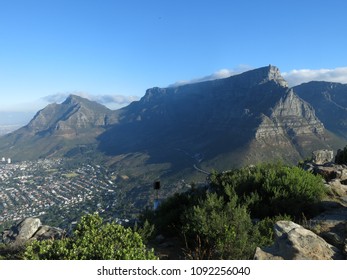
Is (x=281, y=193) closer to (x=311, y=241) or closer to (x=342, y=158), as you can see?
(x=311, y=241)

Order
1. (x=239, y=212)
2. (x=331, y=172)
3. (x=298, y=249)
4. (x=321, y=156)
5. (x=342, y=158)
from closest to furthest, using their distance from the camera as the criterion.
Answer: (x=298, y=249) → (x=239, y=212) → (x=331, y=172) → (x=342, y=158) → (x=321, y=156)

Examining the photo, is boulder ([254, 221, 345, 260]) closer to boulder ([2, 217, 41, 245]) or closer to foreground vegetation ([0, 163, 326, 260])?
foreground vegetation ([0, 163, 326, 260])

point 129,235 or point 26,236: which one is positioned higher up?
point 129,235

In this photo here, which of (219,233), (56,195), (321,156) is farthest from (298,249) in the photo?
(56,195)

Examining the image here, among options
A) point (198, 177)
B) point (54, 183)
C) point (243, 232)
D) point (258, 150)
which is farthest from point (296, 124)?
point (243, 232)

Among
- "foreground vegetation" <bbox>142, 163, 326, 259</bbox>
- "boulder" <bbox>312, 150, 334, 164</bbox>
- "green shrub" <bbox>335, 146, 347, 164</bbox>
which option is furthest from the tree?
"boulder" <bbox>312, 150, 334, 164</bbox>

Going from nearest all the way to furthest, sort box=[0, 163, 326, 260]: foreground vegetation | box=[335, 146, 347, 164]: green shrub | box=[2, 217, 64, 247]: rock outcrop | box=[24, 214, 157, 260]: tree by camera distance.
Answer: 1. box=[24, 214, 157, 260]: tree
2. box=[0, 163, 326, 260]: foreground vegetation
3. box=[2, 217, 64, 247]: rock outcrop
4. box=[335, 146, 347, 164]: green shrub

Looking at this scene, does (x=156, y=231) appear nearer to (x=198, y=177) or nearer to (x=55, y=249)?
(x=55, y=249)
